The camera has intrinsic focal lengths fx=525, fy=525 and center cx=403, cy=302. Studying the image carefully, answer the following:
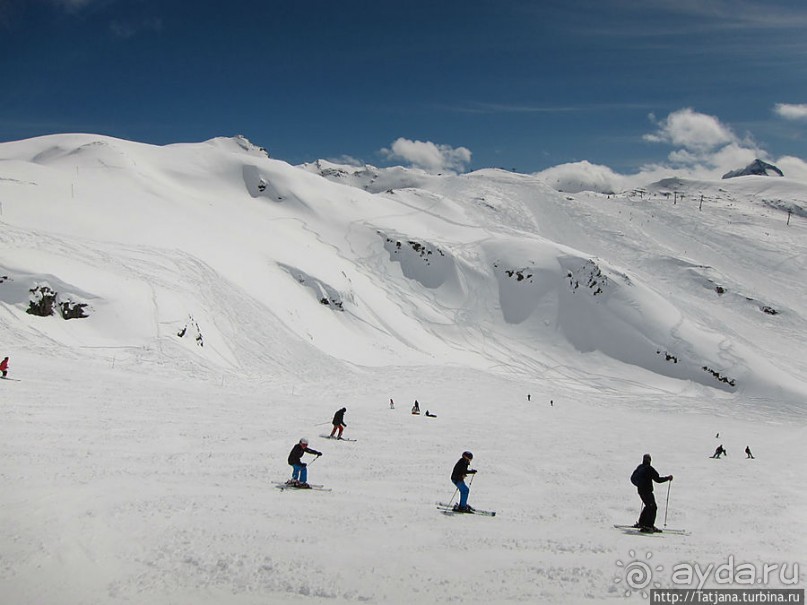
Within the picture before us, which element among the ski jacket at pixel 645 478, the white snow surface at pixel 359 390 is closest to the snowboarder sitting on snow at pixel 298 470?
the white snow surface at pixel 359 390

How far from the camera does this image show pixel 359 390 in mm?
37500

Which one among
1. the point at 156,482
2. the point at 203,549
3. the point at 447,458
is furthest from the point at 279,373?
the point at 203,549

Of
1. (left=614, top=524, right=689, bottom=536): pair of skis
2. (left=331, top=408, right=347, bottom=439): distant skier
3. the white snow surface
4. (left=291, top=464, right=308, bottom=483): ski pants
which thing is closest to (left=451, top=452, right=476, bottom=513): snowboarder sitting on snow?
the white snow surface

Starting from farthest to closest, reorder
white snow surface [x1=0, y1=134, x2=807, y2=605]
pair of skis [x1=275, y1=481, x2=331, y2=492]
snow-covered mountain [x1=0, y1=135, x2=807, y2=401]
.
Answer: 1. snow-covered mountain [x1=0, y1=135, x2=807, y2=401]
2. pair of skis [x1=275, y1=481, x2=331, y2=492]
3. white snow surface [x1=0, y1=134, x2=807, y2=605]

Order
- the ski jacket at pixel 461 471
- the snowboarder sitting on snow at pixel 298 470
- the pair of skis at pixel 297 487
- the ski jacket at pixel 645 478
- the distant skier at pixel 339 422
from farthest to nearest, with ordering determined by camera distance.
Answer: the distant skier at pixel 339 422, the snowboarder sitting on snow at pixel 298 470, the pair of skis at pixel 297 487, the ski jacket at pixel 461 471, the ski jacket at pixel 645 478

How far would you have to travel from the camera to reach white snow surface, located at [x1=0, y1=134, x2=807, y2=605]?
9.52 m

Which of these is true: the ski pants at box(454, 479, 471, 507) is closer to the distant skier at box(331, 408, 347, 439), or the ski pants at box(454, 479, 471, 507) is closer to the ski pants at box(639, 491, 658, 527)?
the ski pants at box(639, 491, 658, 527)

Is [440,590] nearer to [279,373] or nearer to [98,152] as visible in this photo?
[279,373]

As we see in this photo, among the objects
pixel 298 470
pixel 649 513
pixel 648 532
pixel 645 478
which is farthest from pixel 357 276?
pixel 648 532

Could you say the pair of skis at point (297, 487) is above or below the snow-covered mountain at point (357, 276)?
below

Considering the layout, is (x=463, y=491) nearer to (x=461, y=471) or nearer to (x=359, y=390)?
(x=461, y=471)

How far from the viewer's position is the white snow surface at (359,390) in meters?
9.52

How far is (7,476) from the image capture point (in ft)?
39.0

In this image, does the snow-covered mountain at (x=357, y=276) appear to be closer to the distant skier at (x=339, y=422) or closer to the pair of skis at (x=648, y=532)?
the distant skier at (x=339, y=422)
